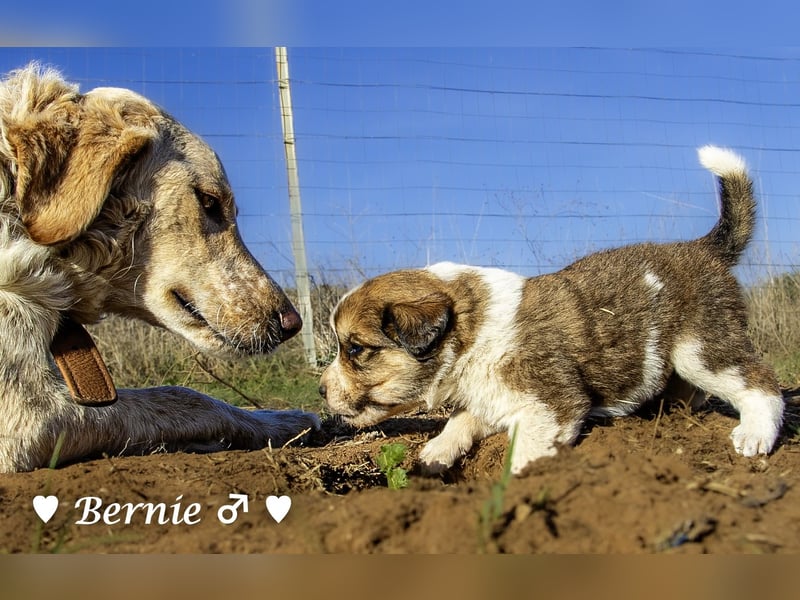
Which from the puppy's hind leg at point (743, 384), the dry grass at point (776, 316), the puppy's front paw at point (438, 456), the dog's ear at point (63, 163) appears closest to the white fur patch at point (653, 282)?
the puppy's hind leg at point (743, 384)

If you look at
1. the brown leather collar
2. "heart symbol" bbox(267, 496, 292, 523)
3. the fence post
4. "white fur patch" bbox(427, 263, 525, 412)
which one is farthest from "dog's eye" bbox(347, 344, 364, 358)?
the fence post

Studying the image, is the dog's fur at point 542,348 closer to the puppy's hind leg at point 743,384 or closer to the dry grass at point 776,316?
the puppy's hind leg at point 743,384

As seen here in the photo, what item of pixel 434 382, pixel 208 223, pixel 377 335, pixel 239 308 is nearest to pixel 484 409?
pixel 434 382

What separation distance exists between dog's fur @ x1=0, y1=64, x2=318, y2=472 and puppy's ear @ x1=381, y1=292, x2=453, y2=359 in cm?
63

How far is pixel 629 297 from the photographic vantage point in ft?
14.9

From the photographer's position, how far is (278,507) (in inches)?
98.6

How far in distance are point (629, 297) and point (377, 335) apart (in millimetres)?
1443

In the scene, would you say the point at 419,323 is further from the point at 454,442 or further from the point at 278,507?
the point at 278,507

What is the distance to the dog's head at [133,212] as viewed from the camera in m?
3.79

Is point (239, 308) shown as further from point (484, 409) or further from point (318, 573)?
point (318, 573)

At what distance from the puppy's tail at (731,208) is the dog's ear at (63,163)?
3349mm

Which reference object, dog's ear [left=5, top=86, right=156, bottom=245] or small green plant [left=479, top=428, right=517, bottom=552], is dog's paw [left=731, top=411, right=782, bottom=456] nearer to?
small green plant [left=479, top=428, right=517, bottom=552]

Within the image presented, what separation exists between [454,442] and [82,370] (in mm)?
2009

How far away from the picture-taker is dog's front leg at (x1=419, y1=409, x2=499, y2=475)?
445 cm
